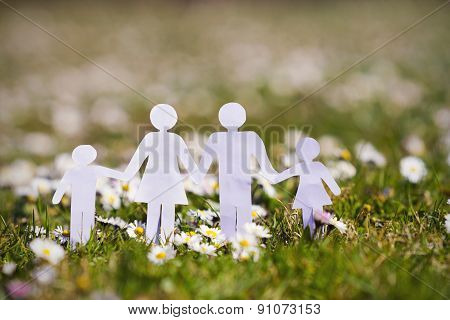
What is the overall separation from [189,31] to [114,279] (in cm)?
725

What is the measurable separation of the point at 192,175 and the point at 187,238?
29 centimetres

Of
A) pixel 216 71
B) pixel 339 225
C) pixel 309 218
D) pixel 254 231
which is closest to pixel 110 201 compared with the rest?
pixel 254 231

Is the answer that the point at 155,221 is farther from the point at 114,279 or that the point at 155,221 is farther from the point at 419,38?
the point at 419,38

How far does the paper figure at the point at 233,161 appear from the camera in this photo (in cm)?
243

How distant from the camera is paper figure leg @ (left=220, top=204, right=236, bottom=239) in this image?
2.46 meters

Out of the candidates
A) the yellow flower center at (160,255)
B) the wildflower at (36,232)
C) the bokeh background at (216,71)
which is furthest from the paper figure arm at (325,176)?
the bokeh background at (216,71)

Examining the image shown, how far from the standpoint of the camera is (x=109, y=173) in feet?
8.16

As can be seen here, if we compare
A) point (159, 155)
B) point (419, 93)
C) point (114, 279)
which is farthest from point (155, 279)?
point (419, 93)

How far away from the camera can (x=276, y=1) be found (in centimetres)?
1091

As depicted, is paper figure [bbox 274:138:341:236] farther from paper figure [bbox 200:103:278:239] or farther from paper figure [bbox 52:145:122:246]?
paper figure [bbox 52:145:122:246]

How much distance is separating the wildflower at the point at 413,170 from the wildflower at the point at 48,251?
208 cm

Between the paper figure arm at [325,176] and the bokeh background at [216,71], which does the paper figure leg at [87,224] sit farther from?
the bokeh background at [216,71]

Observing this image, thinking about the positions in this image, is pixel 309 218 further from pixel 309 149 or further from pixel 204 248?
pixel 204 248

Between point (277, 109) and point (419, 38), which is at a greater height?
point (419, 38)
